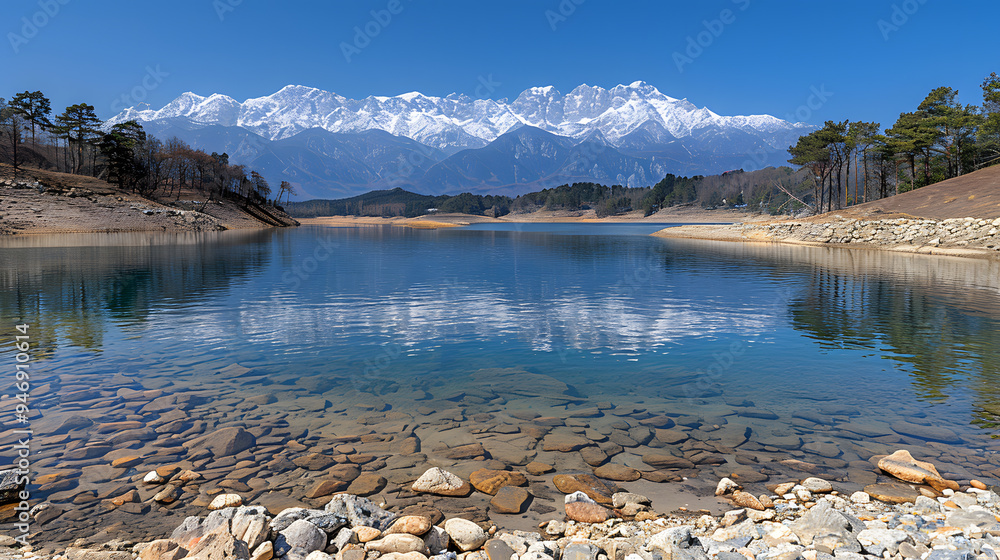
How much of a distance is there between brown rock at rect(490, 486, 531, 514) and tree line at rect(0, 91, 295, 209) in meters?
121

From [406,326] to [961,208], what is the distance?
2831 inches

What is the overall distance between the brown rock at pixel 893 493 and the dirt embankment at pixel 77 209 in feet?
352

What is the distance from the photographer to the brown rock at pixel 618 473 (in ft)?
29.4

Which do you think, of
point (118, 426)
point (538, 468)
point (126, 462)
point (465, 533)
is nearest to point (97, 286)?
point (118, 426)

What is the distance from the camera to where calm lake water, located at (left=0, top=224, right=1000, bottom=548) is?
1017 cm

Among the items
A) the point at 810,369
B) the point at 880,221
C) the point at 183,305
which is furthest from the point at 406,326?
the point at 880,221

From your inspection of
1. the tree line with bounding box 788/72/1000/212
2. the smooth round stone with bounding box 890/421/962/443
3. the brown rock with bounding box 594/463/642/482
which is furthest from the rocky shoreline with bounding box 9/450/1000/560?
the tree line with bounding box 788/72/1000/212

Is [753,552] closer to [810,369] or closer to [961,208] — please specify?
[810,369]

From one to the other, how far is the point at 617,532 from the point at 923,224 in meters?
74.0

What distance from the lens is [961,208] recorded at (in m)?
64.1

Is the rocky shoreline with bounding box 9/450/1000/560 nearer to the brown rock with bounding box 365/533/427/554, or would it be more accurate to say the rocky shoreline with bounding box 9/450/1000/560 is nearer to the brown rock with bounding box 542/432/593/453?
A: the brown rock with bounding box 365/533/427/554

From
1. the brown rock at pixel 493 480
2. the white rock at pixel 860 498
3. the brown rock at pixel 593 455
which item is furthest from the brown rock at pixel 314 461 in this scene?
the white rock at pixel 860 498

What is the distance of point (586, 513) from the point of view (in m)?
7.56

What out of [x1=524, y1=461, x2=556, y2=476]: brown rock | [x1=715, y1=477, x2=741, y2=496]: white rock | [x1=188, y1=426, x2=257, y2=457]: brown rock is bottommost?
[x1=524, y1=461, x2=556, y2=476]: brown rock
